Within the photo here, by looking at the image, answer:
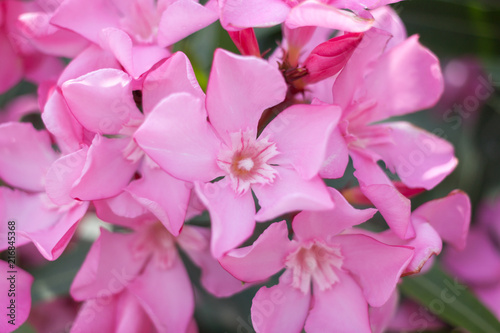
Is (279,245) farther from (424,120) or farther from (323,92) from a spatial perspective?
(424,120)

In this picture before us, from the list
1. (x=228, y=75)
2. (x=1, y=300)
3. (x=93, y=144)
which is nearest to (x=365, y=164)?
(x=228, y=75)

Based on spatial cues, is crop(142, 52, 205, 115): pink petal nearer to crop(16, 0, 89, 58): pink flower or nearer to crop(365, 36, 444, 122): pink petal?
crop(16, 0, 89, 58): pink flower

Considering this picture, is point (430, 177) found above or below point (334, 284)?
above

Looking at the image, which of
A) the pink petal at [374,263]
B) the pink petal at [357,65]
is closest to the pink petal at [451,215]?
the pink petal at [374,263]

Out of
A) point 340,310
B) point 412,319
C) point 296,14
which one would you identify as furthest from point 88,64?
point 412,319

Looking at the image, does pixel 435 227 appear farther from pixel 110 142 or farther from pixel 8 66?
pixel 8 66

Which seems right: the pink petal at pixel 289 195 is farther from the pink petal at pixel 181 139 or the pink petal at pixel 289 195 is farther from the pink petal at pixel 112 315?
the pink petal at pixel 112 315

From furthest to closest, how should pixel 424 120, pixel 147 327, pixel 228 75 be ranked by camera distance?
pixel 424 120
pixel 147 327
pixel 228 75
